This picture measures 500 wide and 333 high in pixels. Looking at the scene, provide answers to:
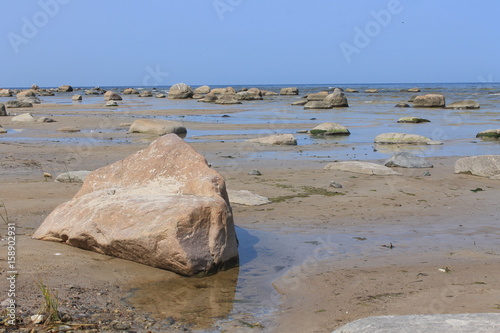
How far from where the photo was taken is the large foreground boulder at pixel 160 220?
220 inches

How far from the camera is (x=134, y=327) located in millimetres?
4301

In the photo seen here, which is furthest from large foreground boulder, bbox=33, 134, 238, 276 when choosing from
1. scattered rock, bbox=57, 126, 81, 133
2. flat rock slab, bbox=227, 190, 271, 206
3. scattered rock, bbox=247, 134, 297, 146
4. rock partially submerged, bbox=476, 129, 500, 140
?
rock partially submerged, bbox=476, 129, 500, 140

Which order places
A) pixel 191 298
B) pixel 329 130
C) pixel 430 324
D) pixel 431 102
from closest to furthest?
pixel 430 324, pixel 191 298, pixel 329 130, pixel 431 102

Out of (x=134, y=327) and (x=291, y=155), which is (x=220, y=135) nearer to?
(x=291, y=155)

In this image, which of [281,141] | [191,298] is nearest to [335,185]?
[191,298]

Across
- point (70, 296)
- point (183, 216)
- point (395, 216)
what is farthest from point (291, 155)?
point (70, 296)

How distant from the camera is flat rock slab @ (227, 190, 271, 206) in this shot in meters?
8.80

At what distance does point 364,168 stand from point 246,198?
374cm

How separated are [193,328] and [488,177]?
8780 millimetres

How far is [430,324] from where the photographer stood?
345 cm

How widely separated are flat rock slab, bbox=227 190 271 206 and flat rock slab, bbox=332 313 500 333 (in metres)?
5.17

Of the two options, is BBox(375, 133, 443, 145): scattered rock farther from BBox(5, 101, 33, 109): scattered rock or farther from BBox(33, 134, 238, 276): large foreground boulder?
BBox(5, 101, 33, 109): scattered rock

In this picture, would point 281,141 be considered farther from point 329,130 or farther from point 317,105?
point 317,105

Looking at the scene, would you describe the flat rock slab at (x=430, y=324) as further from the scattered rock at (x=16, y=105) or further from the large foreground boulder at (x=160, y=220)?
the scattered rock at (x=16, y=105)
